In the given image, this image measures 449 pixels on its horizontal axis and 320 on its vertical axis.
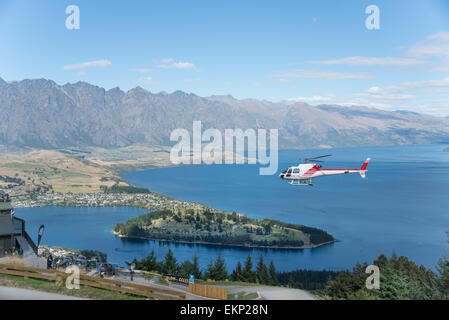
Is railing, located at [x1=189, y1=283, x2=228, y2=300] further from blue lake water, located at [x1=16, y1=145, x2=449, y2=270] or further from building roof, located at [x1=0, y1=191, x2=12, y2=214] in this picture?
→ blue lake water, located at [x1=16, y1=145, x2=449, y2=270]

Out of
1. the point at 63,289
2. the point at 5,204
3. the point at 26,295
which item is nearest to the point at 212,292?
the point at 63,289

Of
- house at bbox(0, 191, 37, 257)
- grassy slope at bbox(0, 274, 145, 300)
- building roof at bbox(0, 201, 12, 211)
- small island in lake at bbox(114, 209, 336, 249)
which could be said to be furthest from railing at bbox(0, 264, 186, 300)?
small island in lake at bbox(114, 209, 336, 249)

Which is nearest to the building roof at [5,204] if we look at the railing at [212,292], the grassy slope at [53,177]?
the railing at [212,292]

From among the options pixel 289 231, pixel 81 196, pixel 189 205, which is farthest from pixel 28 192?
pixel 289 231

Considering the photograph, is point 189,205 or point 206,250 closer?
point 206,250

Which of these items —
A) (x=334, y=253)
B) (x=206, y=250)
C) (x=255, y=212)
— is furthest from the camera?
(x=255, y=212)
